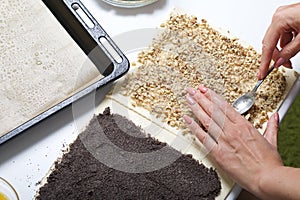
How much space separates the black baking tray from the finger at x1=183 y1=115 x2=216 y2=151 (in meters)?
0.21

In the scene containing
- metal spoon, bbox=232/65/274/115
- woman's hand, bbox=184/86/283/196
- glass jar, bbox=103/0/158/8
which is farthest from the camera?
glass jar, bbox=103/0/158/8

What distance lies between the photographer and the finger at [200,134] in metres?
1.17

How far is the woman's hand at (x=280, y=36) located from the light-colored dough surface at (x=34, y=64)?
428 mm

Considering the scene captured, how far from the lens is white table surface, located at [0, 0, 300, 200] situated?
119 centimetres

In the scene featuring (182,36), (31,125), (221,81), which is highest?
(31,125)

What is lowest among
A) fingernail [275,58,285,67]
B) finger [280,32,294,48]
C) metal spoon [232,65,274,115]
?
metal spoon [232,65,274,115]

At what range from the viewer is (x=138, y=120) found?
1223 mm

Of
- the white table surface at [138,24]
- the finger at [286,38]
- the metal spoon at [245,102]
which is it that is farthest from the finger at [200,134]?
the finger at [286,38]

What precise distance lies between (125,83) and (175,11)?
0.89 feet

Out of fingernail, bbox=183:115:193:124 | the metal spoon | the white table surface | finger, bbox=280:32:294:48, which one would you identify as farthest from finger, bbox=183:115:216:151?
finger, bbox=280:32:294:48

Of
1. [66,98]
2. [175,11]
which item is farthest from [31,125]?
[175,11]

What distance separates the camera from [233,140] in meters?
1.17

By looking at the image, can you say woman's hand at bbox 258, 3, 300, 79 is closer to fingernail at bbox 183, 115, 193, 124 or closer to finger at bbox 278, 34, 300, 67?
finger at bbox 278, 34, 300, 67

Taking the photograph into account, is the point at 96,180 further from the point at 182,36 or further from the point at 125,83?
the point at 182,36
